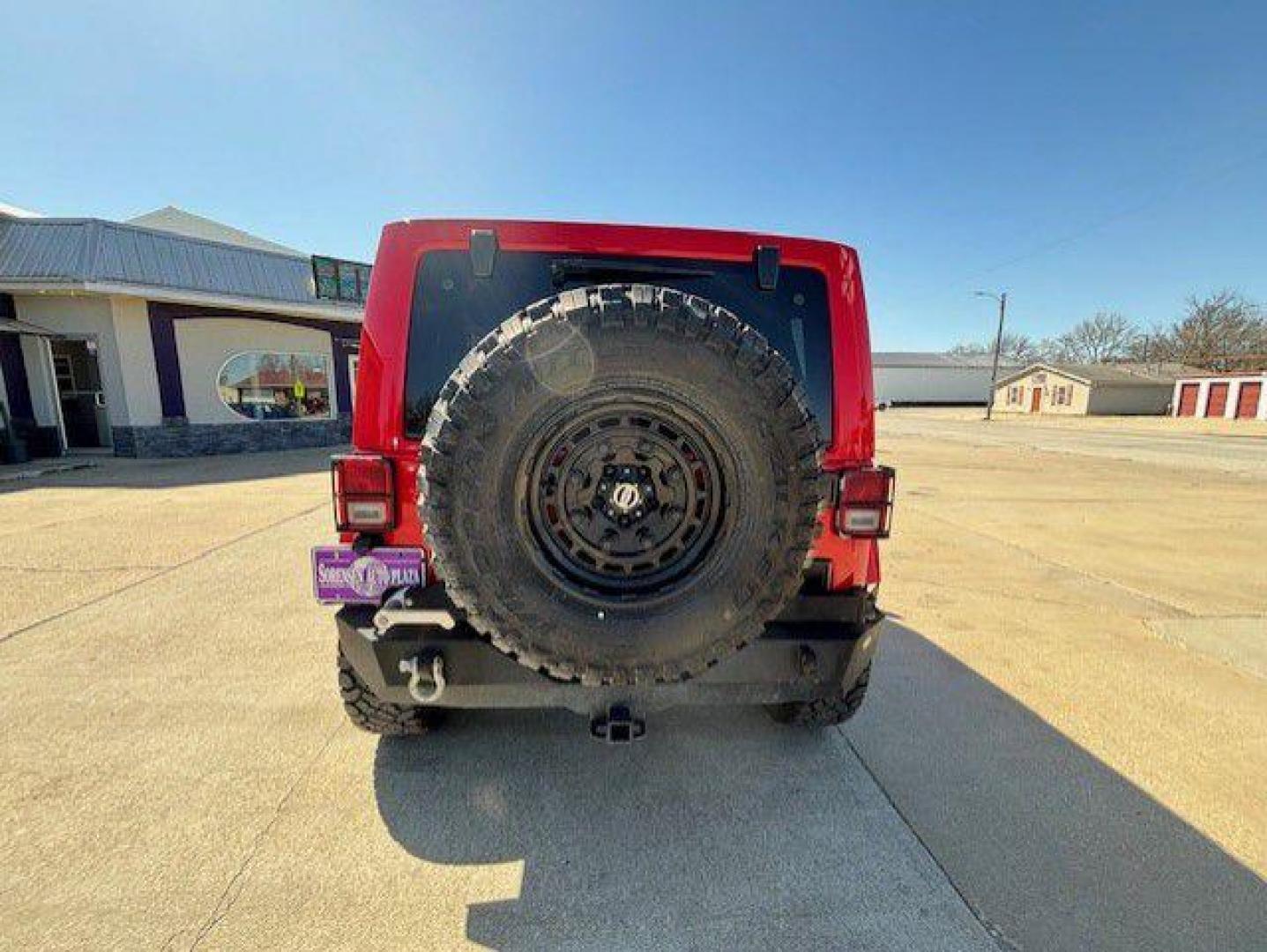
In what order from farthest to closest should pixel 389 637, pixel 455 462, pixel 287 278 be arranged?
1. pixel 287 278
2. pixel 389 637
3. pixel 455 462

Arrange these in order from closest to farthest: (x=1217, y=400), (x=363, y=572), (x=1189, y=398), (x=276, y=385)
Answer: (x=363, y=572), (x=276, y=385), (x=1217, y=400), (x=1189, y=398)

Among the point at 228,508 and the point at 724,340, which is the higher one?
the point at 724,340

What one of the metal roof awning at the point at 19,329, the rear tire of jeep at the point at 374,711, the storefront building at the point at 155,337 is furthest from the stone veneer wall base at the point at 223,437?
the rear tire of jeep at the point at 374,711

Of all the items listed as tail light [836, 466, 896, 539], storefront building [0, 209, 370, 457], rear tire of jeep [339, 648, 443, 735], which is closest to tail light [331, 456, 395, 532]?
rear tire of jeep [339, 648, 443, 735]

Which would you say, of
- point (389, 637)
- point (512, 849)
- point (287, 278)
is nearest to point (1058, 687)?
point (512, 849)

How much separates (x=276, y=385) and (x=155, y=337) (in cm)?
260

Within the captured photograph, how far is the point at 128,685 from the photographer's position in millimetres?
3227

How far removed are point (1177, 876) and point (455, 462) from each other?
282cm

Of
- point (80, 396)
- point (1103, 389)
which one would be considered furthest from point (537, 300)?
point (1103, 389)

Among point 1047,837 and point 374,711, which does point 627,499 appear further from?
point 1047,837

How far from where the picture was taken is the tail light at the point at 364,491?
2.05 meters

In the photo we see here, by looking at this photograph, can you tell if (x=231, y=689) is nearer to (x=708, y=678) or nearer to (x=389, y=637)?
(x=389, y=637)

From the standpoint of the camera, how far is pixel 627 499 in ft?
6.02

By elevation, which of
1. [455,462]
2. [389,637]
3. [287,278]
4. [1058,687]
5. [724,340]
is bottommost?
[1058,687]
